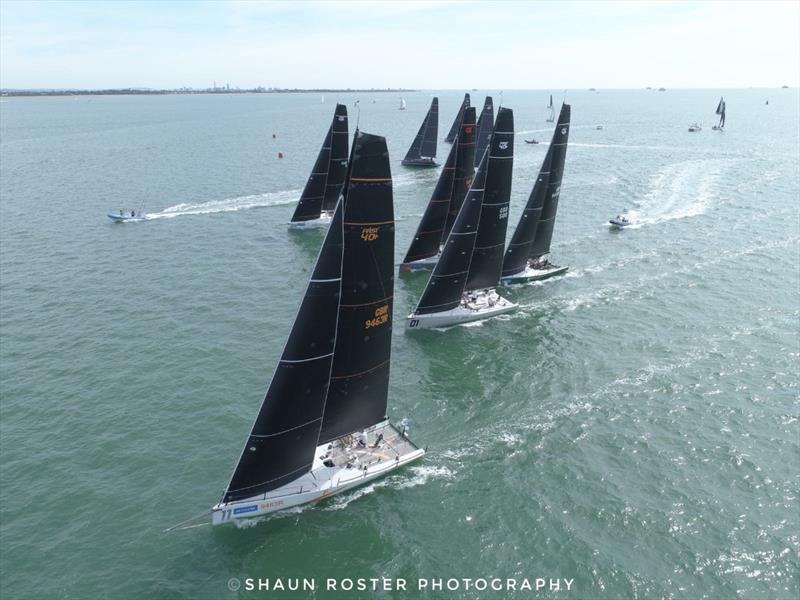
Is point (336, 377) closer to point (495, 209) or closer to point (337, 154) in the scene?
point (495, 209)

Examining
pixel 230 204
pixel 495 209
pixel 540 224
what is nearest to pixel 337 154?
pixel 230 204

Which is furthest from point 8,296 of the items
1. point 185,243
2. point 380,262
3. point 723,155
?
point 723,155

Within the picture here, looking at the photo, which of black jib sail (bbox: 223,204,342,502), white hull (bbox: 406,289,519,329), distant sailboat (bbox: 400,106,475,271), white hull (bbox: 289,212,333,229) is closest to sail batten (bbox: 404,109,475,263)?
distant sailboat (bbox: 400,106,475,271)

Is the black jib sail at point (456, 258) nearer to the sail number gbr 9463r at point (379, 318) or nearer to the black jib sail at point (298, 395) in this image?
the sail number gbr 9463r at point (379, 318)

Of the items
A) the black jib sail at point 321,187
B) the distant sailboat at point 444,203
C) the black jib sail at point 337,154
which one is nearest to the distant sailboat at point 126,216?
the black jib sail at point 321,187

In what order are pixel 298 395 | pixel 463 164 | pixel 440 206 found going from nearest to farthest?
pixel 298 395, pixel 463 164, pixel 440 206

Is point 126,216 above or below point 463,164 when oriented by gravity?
below
